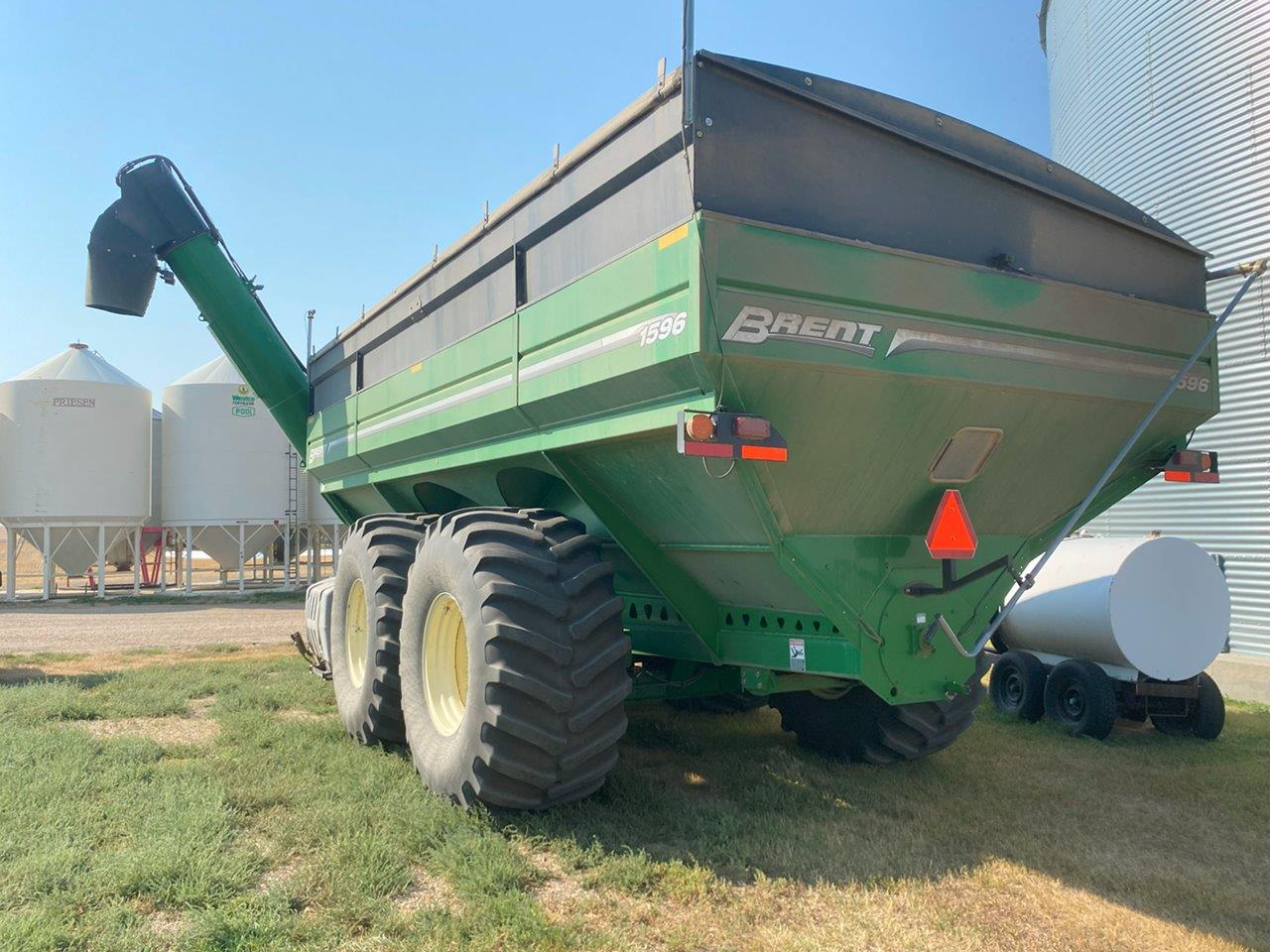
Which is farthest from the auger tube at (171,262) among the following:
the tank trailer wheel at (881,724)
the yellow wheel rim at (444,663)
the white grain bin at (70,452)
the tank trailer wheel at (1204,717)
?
the white grain bin at (70,452)

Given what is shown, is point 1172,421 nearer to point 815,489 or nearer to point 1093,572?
point 815,489

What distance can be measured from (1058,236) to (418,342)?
3816 mm

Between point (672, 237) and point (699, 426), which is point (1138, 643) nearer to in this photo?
point (699, 426)

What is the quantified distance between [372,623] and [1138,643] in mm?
5560

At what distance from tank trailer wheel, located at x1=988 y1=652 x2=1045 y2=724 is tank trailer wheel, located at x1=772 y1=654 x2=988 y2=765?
2.58m

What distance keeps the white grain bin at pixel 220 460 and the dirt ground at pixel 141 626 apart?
290 cm

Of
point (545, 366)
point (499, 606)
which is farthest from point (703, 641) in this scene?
point (545, 366)

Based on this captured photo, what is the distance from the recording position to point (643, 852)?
3818 millimetres


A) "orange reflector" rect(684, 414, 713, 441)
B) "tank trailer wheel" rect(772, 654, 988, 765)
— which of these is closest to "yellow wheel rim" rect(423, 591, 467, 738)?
"orange reflector" rect(684, 414, 713, 441)

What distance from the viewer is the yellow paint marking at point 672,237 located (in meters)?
3.29

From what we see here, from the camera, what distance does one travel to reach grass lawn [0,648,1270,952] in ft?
10.6

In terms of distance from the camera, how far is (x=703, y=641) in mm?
4477

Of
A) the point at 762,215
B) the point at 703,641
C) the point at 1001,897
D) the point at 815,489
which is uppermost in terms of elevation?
the point at 762,215

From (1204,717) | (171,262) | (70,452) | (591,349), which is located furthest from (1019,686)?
(70,452)
